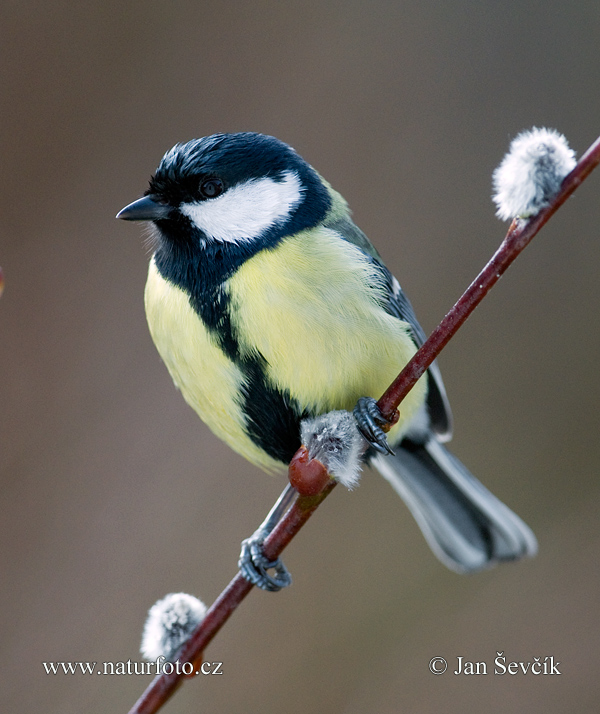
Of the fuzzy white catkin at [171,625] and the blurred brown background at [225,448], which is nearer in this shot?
the fuzzy white catkin at [171,625]

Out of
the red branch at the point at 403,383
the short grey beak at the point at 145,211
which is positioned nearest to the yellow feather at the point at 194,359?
the short grey beak at the point at 145,211

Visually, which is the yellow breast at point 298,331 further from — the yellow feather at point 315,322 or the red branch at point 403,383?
the red branch at point 403,383

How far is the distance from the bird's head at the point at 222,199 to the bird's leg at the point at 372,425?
295mm

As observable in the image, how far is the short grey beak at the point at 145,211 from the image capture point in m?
1.07

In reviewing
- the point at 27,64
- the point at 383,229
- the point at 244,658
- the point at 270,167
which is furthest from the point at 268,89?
the point at 244,658

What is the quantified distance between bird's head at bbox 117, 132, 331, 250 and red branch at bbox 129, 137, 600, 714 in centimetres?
39

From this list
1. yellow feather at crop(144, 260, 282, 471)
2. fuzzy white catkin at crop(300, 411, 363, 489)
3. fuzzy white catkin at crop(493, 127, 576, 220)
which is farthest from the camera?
yellow feather at crop(144, 260, 282, 471)

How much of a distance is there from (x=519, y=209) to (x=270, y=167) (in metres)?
0.59

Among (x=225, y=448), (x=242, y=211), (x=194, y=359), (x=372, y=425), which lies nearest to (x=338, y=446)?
(x=372, y=425)

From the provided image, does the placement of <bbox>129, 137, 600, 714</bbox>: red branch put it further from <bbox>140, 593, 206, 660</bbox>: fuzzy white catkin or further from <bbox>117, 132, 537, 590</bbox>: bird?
<bbox>117, 132, 537, 590</bbox>: bird

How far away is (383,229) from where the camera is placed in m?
2.15

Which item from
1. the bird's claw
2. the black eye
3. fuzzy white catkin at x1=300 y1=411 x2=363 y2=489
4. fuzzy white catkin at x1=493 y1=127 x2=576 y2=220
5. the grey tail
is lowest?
the bird's claw

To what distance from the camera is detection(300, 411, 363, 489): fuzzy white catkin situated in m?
0.88

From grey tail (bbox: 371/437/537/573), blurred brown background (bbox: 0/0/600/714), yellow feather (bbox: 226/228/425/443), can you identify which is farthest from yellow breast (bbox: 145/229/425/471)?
blurred brown background (bbox: 0/0/600/714)
